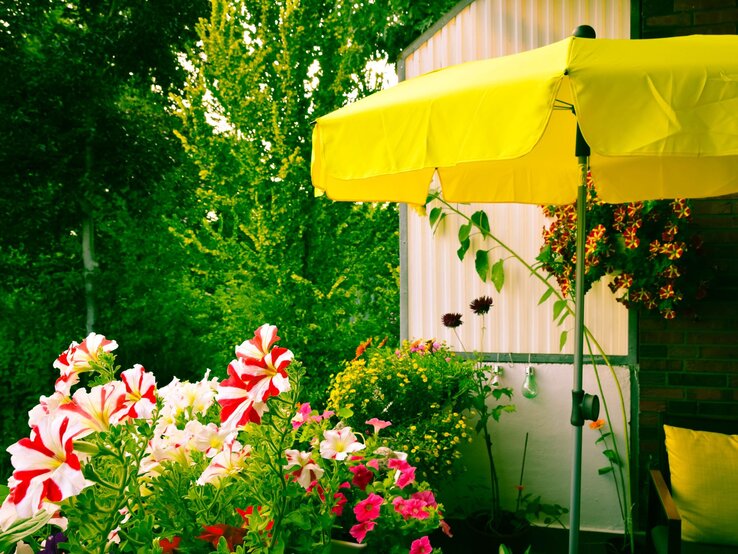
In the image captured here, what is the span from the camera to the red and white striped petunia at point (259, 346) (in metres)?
0.84

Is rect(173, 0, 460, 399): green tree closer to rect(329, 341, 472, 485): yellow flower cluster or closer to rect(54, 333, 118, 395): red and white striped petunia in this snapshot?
rect(329, 341, 472, 485): yellow flower cluster

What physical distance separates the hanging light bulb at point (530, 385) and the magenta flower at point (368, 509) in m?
2.46

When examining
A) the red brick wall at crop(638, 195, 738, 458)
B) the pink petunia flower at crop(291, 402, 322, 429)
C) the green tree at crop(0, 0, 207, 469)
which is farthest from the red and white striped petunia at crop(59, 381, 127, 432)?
the green tree at crop(0, 0, 207, 469)

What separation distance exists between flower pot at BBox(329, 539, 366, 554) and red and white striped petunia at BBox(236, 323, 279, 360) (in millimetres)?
380

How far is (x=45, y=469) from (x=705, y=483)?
2570 millimetres

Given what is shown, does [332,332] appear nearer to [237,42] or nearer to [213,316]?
[213,316]

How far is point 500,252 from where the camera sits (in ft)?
11.1

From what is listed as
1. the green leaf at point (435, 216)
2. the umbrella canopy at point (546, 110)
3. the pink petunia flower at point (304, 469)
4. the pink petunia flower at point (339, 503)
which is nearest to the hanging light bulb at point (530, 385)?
the green leaf at point (435, 216)

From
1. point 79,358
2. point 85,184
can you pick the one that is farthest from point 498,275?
point 85,184

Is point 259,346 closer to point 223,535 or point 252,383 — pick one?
point 252,383

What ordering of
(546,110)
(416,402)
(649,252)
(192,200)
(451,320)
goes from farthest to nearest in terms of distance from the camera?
(192,200), (451,320), (416,402), (649,252), (546,110)

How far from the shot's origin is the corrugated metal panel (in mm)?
3178

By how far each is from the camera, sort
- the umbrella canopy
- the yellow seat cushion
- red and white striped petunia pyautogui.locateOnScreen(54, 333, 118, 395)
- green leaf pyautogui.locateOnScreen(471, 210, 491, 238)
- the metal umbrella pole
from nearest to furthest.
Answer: red and white striped petunia pyautogui.locateOnScreen(54, 333, 118, 395), the umbrella canopy, the metal umbrella pole, the yellow seat cushion, green leaf pyautogui.locateOnScreen(471, 210, 491, 238)

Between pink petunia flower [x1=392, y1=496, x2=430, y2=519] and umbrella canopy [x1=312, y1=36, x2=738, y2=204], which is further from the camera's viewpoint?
umbrella canopy [x1=312, y1=36, x2=738, y2=204]
